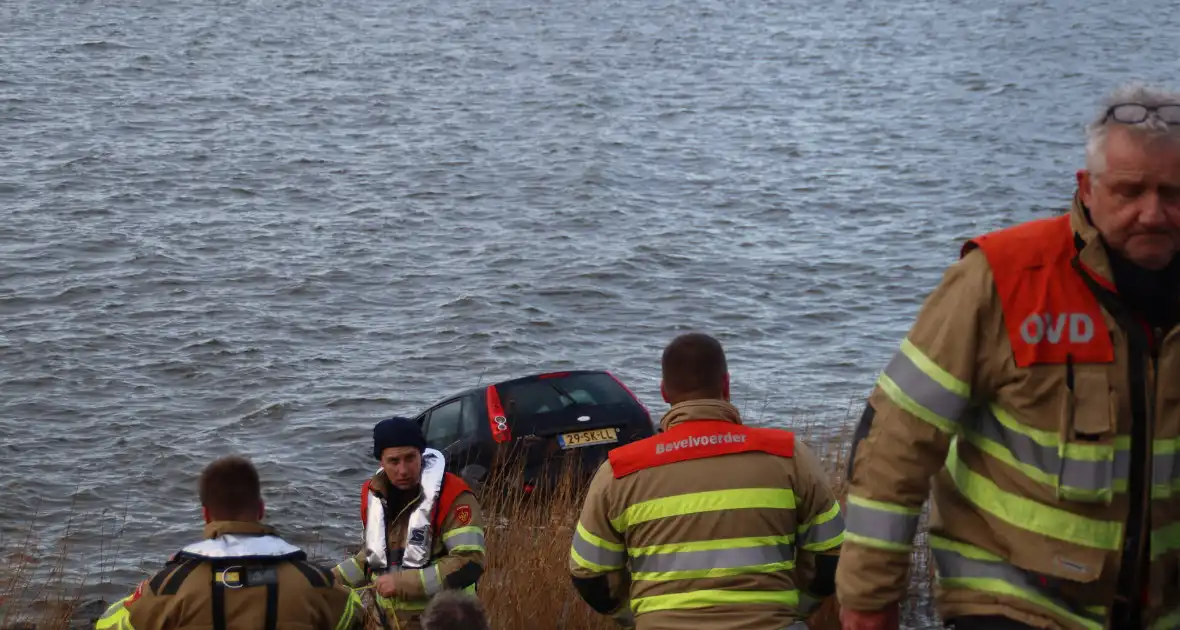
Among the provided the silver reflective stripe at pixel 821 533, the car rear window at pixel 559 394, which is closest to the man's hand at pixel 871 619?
the silver reflective stripe at pixel 821 533

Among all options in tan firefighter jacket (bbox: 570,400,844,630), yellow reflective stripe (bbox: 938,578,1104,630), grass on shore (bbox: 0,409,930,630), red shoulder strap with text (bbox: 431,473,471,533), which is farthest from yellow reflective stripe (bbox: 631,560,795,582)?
grass on shore (bbox: 0,409,930,630)

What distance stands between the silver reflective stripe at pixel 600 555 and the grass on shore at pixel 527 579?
2.54 metres

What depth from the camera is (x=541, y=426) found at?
1423 cm

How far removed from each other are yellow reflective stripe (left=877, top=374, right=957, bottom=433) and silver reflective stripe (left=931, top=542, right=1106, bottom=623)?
1.04 ft

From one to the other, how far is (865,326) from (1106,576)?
2382 centimetres

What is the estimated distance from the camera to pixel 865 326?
89.4ft

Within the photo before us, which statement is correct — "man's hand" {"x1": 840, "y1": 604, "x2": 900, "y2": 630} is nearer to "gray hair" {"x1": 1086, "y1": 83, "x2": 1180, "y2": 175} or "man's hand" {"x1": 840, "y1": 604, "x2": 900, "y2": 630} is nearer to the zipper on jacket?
the zipper on jacket

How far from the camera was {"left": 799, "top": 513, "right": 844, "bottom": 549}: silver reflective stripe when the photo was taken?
5160 mm

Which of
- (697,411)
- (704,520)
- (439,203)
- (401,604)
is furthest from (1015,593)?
(439,203)

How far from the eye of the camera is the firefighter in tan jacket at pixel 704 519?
497 cm

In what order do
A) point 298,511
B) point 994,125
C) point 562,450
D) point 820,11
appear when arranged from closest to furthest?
point 562,450, point 298,511, point 994,125, point 820,11

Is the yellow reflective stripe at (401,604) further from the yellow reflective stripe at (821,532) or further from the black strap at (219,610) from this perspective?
the yellow reflective stripe at (821,532)

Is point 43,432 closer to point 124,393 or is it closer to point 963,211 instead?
point 124,393

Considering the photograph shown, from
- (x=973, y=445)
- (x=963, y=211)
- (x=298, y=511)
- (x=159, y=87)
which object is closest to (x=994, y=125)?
(x=963, y=211)
